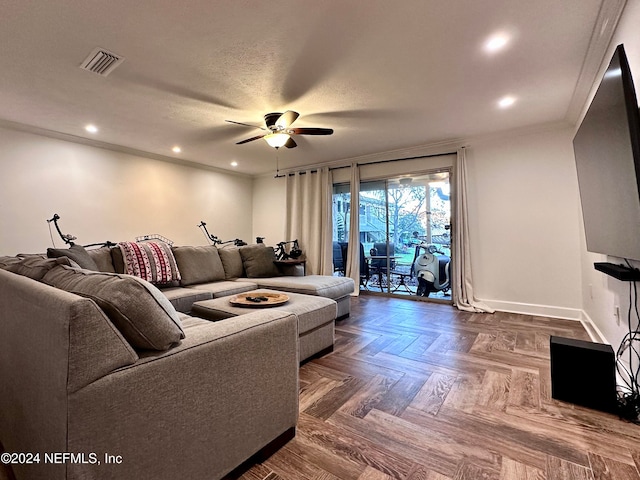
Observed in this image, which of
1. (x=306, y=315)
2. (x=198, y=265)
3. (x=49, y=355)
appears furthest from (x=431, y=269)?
(x=49, y=355)

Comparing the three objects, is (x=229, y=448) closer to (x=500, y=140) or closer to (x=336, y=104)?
(x=336, y=104)

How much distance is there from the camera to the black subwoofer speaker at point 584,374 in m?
1.73

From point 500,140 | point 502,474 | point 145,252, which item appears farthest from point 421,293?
point 145,252

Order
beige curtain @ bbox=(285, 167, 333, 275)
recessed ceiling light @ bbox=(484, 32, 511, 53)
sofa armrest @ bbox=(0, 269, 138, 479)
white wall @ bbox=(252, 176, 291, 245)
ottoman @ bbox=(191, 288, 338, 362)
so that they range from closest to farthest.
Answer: sofa armrest @ bbox=(0, 269, 138, 479) → recessed ceiling light @ bbox=(484, 32, 511, 53) → ottoman @ bbox=(191, 288, 338, 362) → beige curtain @ bbox=(285, 167, 333, 275) → white wall @ bbox=(252, 176, 291, 245)

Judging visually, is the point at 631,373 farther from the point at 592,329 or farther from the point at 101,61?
the point at 101,61

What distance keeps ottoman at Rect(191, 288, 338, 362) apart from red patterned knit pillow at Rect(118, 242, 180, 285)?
102cm

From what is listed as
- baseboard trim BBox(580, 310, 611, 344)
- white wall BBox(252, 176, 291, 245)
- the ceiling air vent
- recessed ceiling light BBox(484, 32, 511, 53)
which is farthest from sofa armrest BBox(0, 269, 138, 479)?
white wall BBox(252, 176, 291, 245)

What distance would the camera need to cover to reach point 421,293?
15.6 ft

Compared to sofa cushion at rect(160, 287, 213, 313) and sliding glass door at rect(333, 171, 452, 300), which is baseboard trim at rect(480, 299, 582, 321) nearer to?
sliding glass door at rect(333, 171, 452, 300)

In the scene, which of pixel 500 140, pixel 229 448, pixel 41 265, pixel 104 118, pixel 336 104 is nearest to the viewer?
pixel 229 448

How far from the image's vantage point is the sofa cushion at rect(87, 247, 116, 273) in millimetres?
3039

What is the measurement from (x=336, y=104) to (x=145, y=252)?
2608mm

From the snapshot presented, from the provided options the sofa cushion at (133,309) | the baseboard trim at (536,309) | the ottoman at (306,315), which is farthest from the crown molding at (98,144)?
the baseboard trim at (536,309)

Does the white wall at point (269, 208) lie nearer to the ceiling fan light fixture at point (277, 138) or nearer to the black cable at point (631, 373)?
the ceiling fan light fixture at point (277, 138)
